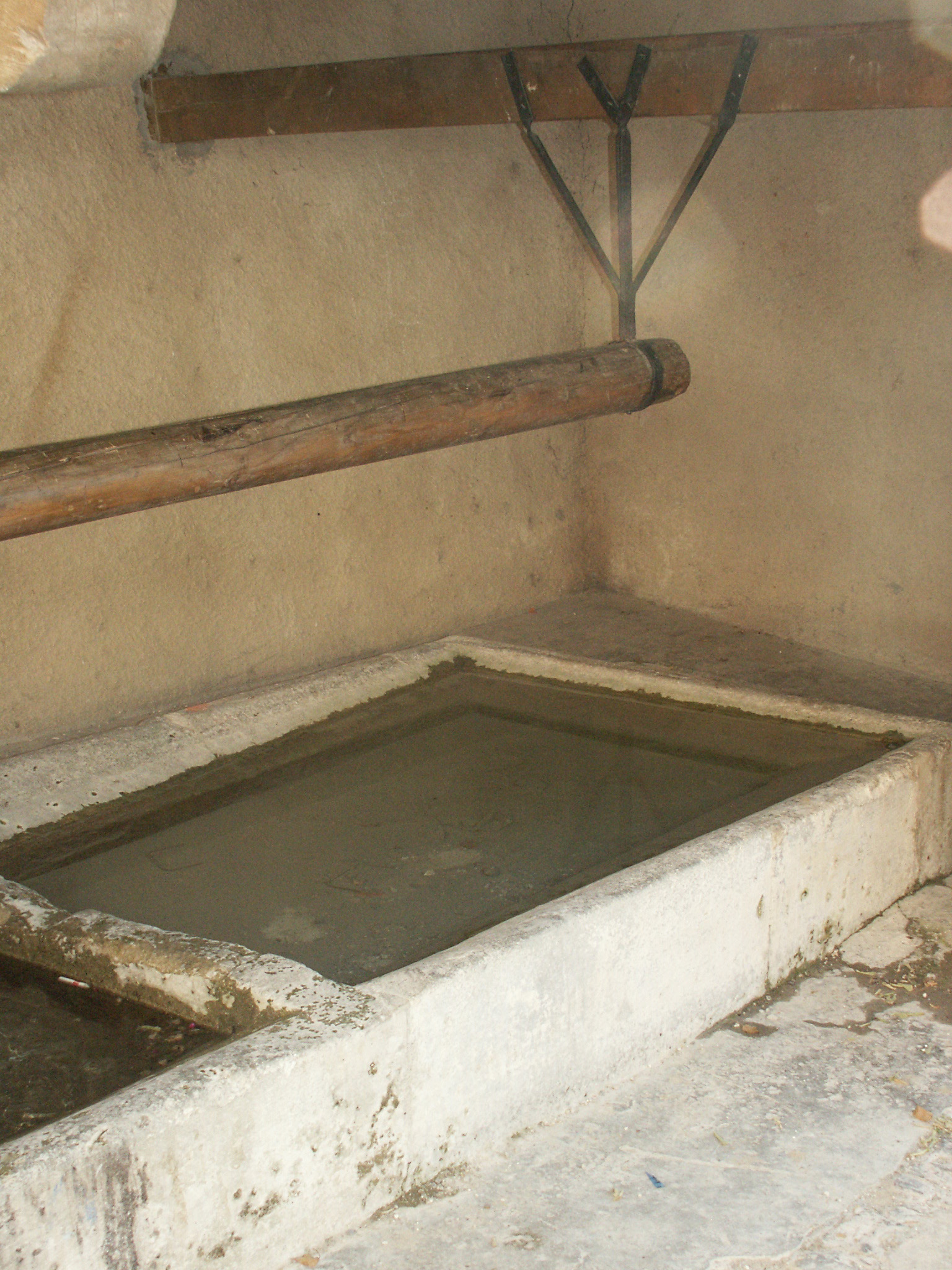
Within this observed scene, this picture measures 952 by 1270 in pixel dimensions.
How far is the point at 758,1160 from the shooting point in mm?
2412

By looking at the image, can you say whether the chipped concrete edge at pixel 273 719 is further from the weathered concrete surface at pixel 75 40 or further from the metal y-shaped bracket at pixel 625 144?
the weathered concrete surface at pixel 75 40

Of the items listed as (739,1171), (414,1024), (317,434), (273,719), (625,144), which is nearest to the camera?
(414,1024)

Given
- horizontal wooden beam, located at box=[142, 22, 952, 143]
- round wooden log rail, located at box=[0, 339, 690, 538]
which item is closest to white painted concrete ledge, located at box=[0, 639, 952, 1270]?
round wooden log rail, located at box=[0, 339, 690, 538]

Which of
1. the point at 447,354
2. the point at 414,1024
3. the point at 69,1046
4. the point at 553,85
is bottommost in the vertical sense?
the point at 69,1046

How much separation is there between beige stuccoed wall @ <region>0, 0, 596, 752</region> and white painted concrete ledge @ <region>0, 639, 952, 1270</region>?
27.1 inches

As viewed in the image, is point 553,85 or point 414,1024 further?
point 553,85

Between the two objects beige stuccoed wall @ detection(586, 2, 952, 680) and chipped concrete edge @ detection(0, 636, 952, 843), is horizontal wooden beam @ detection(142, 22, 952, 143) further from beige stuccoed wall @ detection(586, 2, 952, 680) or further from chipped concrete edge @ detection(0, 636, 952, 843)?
chipped concrete edge @ detection(0, 636, 952, 843)

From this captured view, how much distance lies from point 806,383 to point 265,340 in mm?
2007

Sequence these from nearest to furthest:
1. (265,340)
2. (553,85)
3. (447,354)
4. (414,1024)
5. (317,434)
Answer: (414,1024) < (317,434) < (553,85) < (265,340) < (447,354)

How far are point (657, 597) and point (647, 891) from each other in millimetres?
2947

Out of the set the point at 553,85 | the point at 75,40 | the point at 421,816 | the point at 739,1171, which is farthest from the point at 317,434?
the point at 739,1171

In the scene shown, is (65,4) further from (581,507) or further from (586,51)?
(581,507)

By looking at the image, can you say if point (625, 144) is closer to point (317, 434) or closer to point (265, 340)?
point (317, 434)

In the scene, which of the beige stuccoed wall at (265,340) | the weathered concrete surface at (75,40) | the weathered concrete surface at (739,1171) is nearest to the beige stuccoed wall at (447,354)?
the beige stuccoed wall at (265,340)
